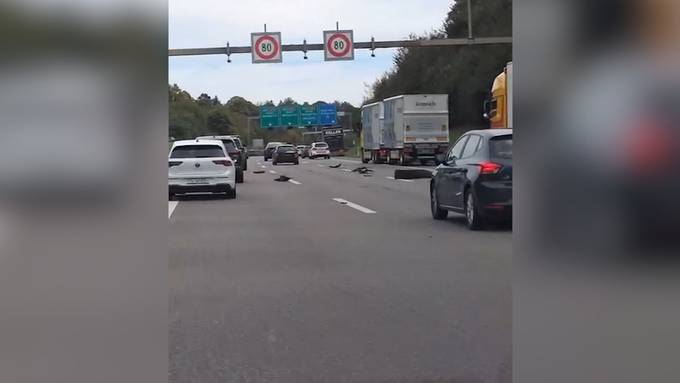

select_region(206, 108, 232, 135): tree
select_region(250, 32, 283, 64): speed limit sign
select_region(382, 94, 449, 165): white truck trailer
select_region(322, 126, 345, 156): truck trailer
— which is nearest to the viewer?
select_region(250, 32, 283, 64): speed limit sign

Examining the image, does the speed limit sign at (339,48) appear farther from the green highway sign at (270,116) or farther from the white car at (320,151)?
the green highway sign at (270,116)

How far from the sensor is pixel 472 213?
1292 centimetres

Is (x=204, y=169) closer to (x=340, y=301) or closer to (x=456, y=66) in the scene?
(x=340, y=301)

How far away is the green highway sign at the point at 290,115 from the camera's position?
266ft

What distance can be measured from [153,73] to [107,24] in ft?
0.70

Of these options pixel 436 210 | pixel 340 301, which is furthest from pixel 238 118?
pixel 340 301

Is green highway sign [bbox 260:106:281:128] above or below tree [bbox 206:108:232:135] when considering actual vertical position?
above

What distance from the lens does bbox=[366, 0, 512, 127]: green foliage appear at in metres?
49.6

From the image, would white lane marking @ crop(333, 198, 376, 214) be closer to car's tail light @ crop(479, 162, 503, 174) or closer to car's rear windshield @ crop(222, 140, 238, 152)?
car's tail light @ crop(479, 162, 503, 174)

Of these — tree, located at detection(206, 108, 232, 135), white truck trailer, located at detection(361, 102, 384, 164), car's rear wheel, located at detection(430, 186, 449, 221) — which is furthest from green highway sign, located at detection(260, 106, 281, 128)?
car's rear wheel, located at detection(430, 186, 449, 221)

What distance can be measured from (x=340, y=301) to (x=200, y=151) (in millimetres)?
13937

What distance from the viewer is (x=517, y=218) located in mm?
3590

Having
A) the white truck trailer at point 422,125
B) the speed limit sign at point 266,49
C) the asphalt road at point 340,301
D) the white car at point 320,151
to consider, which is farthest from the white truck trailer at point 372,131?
the asphalt road at point 340,301

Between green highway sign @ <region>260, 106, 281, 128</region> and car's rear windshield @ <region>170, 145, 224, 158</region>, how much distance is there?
194 feet
